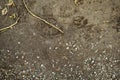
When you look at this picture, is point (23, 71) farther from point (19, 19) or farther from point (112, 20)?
point (112, 20)

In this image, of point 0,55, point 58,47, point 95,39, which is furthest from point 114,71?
point 0,55

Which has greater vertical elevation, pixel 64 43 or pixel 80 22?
pixel 80 22

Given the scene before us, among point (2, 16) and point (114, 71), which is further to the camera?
point (2, 16)

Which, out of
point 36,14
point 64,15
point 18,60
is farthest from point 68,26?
point 18,60

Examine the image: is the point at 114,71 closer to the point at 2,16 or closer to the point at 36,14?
the point at 36,14

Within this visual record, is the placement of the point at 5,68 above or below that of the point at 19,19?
below

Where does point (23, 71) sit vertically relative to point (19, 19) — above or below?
below
